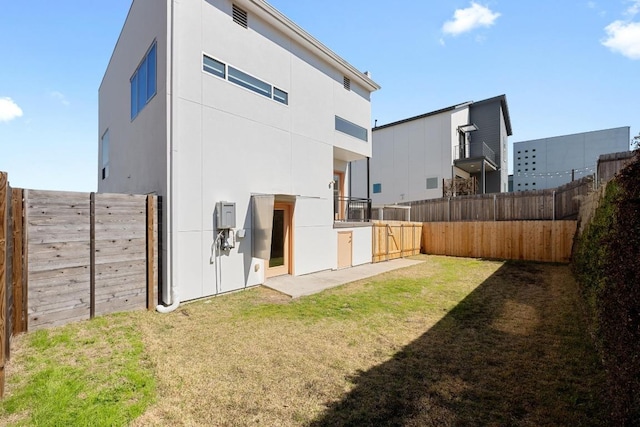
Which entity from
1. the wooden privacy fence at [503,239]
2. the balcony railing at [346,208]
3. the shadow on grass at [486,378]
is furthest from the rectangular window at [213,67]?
the wooden privacy fence at [503,239]

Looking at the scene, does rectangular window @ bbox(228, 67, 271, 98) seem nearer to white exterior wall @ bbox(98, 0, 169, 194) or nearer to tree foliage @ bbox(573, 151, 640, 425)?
white exterior wall @ bbox(98, 0, 169, 194)

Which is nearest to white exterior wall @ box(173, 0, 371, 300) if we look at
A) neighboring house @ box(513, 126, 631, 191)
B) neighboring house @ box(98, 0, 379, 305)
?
neighboring house @ box(98, 0, 379, 305)

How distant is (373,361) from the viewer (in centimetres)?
385

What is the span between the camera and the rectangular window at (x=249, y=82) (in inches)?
290

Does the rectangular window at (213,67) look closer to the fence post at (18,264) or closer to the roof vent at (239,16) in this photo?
the roof vent at (239,16)

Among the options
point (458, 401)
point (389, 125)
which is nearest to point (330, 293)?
Answer: point (458, 401)

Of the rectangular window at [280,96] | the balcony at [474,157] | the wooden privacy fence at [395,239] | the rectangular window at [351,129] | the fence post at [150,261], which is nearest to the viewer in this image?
the fence post at [150,261]

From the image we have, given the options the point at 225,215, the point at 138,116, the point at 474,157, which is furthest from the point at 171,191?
the point at 474,157

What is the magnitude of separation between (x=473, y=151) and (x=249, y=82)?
1870cm

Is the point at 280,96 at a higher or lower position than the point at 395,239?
higher

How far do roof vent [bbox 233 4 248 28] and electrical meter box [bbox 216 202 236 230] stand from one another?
4864mm

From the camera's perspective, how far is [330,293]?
7352mm

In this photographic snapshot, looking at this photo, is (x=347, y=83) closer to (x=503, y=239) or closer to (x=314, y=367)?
(x=503, y=239)

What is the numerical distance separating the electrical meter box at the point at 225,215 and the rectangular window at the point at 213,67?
322 cm
